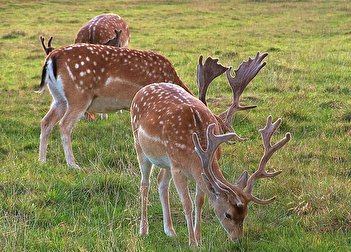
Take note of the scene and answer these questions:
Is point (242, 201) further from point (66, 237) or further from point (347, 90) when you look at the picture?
point (347, 90)

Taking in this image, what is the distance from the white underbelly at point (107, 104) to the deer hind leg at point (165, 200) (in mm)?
2206

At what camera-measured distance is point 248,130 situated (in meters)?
8.48

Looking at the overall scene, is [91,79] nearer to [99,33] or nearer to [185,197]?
[185,197]

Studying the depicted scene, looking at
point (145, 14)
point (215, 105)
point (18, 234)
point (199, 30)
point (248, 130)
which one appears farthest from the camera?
point (145, 14)

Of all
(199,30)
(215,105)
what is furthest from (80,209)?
(199,30)

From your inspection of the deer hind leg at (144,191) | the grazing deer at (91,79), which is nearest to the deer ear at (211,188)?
the deer hind leg at (144,191)

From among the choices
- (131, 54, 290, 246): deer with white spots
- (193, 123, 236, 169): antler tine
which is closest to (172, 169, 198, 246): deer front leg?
(131, 54, 290, 246): deer with white spots

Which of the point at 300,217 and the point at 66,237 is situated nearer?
the point at 66,237

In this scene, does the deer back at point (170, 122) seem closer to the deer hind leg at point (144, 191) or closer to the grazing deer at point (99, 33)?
the deer hind leg at point (144, 191)

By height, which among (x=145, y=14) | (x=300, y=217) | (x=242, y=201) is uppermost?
(x=242, y=201)

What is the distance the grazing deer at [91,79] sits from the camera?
7316 millimetres

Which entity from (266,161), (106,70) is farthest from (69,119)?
(266,161)

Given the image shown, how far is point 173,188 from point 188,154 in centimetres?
137

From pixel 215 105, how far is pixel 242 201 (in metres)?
5.59
